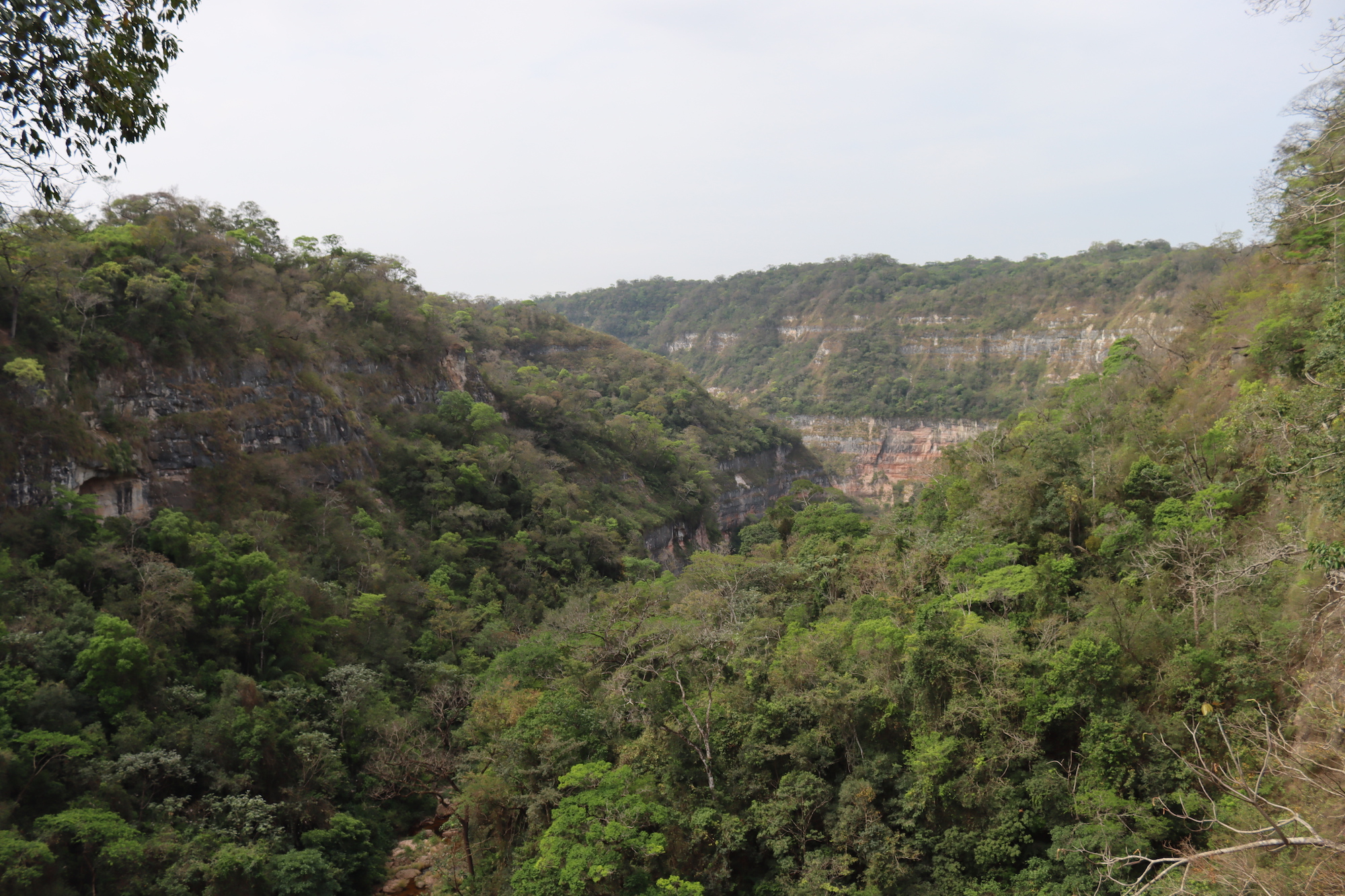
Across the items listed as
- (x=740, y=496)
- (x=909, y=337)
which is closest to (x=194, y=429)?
(x=740, y=496)

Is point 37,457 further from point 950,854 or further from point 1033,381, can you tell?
point 1033,381

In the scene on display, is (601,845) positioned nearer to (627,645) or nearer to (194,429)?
(627,645)

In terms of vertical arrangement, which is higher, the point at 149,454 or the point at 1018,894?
the point at 149,454

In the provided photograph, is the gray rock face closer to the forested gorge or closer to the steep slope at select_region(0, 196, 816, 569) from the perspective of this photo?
the steep slope at select_region(0, 196, 816, 569)

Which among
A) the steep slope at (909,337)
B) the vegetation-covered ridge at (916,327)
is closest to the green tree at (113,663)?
the steep slope at (909,337)

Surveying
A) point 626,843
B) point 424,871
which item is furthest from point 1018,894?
point 424,871

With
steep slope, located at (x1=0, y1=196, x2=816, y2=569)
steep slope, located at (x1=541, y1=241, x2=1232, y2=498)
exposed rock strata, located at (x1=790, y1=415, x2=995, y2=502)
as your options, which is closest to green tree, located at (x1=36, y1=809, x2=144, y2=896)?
steep slope, located at (x1=0, y1=196, x2=816, y2=569)
